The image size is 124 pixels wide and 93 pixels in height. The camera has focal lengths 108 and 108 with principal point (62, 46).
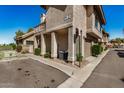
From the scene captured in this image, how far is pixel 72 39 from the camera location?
1016 centimetres

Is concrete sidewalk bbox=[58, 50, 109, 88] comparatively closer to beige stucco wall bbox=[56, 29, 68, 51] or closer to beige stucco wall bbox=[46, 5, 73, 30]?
beige stucco wall bbox=[46, 5, 73, 30]

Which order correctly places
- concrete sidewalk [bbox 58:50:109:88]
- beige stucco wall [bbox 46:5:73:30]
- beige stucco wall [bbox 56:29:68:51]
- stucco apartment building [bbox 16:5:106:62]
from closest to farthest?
1. concrete sidewalk [bbox 58:50:109:88]
2. stucco apartment building [bbox 16:5:106:62]
3. beige stucco wall [bbox 46:5:73:30]
4. beige stucco wall [bbox 56:29:68:51]

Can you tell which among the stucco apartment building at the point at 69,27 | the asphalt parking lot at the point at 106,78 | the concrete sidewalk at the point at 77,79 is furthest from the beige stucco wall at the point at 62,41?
the concrete sidewalk at the point at 77,79

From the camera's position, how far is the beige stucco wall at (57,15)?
36.4ft

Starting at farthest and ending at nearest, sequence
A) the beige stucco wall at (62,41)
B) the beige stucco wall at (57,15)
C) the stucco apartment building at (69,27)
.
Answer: the beige stucco wall at (62,41) → the beige stucco wall at (57,15) → the stucco apartment building at (69,27)

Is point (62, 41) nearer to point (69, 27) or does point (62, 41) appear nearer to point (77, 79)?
point (69, 27)

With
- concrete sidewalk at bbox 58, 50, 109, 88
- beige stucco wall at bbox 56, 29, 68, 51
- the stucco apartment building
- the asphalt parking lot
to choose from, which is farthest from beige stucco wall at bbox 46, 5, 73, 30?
the asphalt parking lot

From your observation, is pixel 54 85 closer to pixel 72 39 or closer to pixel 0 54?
pixel 72 39

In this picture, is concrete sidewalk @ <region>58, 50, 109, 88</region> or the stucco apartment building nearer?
concrete sidewalk @ <region>58, 50, 109, 88</region>

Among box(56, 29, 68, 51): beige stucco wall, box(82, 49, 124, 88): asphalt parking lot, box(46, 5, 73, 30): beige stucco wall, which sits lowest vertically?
box(82, 49, 124, 88): asphalt parking lot

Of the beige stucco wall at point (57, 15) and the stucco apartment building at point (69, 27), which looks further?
the beige stucco wall at point (57, 15)

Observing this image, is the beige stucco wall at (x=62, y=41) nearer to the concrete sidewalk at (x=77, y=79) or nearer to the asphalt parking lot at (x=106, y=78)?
the asphalt parking lot at (x=106, y=78)

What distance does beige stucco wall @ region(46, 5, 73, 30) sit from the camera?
11.1 meters
